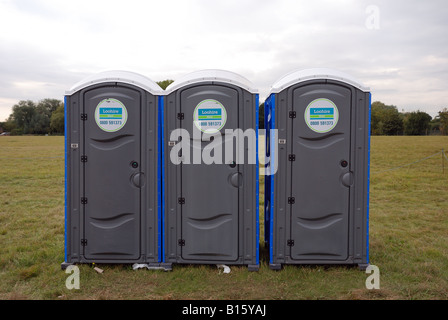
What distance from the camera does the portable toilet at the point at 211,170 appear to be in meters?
3.79

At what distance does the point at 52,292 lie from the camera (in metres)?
3.49

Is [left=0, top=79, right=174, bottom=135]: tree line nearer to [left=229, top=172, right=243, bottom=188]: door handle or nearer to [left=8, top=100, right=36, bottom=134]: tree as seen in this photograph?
[left=8, top=100, right=36, bottom=134]: tree

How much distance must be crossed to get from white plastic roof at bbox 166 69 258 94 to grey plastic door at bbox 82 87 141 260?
0.48 m

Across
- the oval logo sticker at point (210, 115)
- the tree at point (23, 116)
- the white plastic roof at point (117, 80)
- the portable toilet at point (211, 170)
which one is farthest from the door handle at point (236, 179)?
the tree at point (23, 116)

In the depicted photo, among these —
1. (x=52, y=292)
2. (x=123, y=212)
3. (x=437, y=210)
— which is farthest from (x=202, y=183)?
(x=437, y=210)

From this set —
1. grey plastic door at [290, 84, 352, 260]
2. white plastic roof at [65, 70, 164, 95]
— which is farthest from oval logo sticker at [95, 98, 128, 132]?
grey plastic door at [290, 84, 352, 260]

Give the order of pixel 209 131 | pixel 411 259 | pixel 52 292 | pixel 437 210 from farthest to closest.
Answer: pixel 437 210, pixel 411 259, pixel 209 131, pixel 52 292

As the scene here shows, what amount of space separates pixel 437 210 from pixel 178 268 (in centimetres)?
613

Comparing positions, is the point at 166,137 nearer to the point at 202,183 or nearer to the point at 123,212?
the point at 202,183

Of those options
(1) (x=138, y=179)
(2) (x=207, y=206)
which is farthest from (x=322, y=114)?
(1) (x=138, y=179)

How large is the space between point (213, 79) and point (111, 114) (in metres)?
1.20

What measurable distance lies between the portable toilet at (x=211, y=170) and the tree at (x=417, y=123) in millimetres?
56278

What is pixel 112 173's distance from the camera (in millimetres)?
3930

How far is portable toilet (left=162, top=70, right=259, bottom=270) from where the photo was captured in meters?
3.79
